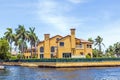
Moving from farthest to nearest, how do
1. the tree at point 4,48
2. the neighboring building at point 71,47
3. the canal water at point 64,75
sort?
the neighboring building at point 71,47, the tree at point 4,48, the canal water at point 64,75

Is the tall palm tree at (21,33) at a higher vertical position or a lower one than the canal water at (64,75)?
higher

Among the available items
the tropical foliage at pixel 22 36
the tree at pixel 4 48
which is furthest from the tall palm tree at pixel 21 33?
the tree at pixel 4 48

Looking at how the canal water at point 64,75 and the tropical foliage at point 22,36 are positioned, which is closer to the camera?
the canal water at point 64,75

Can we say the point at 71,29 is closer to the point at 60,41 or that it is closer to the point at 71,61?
the point at 60,41

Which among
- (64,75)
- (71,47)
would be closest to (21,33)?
(71,47)

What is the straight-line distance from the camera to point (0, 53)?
9669cm

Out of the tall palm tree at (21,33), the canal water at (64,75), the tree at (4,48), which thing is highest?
the tall palm tree at (21,33)

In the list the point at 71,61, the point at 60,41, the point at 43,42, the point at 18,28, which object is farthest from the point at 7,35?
the point at 71,61

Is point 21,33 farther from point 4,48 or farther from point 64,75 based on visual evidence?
point 64,75

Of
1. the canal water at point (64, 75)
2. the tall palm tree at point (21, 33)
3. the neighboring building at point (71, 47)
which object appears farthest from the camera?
the tall palm tree at point (21, 33)

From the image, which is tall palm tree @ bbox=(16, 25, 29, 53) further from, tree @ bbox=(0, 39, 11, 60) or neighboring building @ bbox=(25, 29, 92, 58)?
tree @ bbox=(0, 39, 11, 60)

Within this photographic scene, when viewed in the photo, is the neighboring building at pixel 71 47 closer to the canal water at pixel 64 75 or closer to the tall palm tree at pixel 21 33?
the tall palm tree at pixel 21 33

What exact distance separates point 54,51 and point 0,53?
2834 cm

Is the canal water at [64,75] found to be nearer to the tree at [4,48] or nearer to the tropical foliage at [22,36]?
the tree at [4,48]
